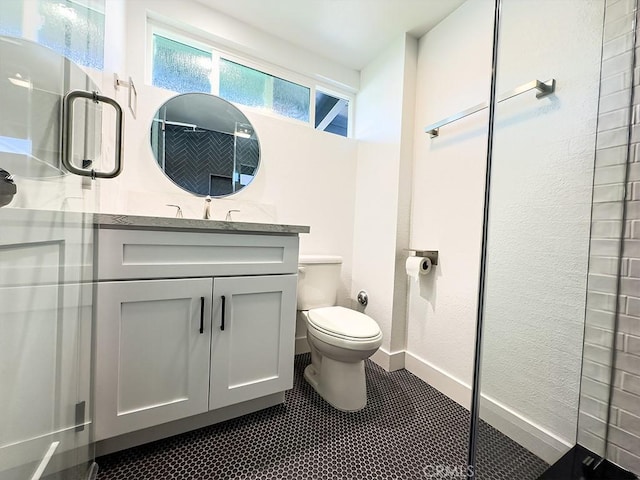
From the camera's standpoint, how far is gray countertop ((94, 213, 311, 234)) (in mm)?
873

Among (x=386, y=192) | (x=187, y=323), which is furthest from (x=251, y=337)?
(x=386, y=192)

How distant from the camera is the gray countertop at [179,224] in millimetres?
873

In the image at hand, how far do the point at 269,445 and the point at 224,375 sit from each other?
0.33 metres

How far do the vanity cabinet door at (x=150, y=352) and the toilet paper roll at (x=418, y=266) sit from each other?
3.56ft

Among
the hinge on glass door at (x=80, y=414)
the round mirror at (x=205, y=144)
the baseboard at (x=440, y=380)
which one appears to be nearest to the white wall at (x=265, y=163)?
the round mirror at (x=205, y=144)

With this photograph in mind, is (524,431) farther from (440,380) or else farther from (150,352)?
(150,352)

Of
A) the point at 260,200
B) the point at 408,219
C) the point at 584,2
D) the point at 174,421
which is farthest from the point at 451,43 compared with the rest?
the point at 174,421

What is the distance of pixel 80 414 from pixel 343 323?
39.8 inches

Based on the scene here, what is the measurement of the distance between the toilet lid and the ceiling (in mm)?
1744

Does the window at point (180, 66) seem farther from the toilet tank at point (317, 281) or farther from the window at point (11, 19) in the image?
the toilet tank at point (317, 281)

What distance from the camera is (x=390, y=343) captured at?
1.68 meters

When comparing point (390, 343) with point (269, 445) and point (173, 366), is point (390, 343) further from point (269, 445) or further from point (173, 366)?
point (173, 366)

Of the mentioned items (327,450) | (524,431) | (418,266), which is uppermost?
(418,266)

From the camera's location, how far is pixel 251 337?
3.70 ft
